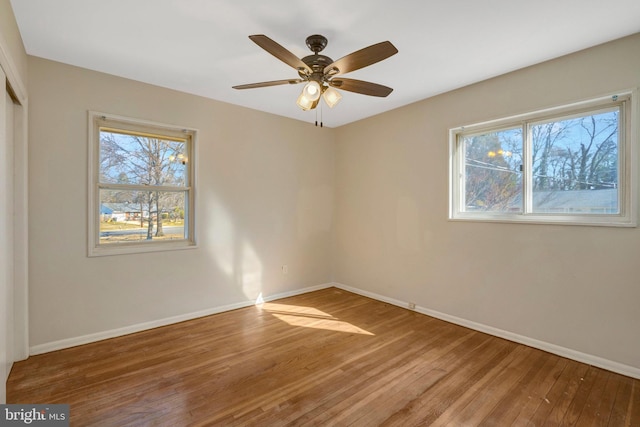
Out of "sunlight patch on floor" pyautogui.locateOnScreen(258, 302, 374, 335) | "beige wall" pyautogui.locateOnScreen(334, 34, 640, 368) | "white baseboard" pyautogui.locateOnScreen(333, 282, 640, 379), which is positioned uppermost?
"beige wall" pyautogui.locateOnScreen(334, 34, 640, 368)

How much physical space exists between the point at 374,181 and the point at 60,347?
151 inches

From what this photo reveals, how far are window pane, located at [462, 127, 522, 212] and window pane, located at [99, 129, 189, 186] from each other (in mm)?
3271

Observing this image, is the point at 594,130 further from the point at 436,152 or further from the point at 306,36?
the point at 306,36

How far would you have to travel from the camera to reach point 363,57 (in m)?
1.90

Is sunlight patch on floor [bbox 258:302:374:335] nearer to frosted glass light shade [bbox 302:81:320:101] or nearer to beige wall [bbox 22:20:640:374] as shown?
beige wall [bbox 22:20:640:374]

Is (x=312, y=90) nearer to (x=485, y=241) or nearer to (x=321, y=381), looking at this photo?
(x=321, y=381)

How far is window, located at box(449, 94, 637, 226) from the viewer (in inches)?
93.4

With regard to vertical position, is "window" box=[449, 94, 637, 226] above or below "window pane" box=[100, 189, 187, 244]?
above

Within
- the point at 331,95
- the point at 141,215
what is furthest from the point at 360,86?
the point at 141,215

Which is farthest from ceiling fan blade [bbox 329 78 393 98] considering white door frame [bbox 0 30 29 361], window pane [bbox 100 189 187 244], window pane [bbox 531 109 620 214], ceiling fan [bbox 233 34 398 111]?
white door frame [bbox 0 30 29 361]

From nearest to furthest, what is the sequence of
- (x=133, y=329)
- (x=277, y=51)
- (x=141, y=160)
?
(x=277, y=51) → (x=133, y=329) → (x=141, y=160)

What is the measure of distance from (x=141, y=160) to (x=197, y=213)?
796mm

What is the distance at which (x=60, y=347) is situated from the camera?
2643mm

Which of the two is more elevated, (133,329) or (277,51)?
(277,51)
